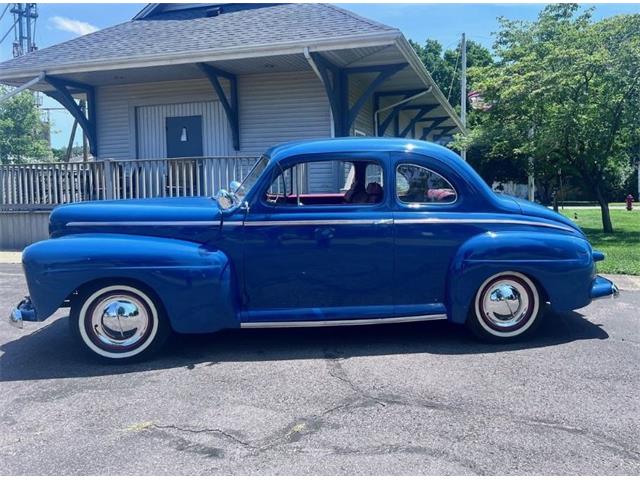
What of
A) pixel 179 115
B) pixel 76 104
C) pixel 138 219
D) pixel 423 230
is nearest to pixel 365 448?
pixel 423 230

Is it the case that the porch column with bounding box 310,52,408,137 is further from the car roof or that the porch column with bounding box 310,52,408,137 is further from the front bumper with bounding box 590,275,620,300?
the front bumper with bounding box 590,275,620,300

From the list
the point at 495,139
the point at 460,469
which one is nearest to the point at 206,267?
the point at 460,469

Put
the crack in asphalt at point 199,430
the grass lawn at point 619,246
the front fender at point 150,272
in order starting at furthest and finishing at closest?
the grass lawn at point 619,246 < the front fender at point 150,272 < the crack in asphalt at point 199,430

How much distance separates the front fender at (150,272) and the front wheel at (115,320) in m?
0.12

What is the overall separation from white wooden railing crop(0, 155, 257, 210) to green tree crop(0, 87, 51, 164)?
24.2m

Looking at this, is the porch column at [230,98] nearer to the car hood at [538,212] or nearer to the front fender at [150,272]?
the front fender at [150,272]

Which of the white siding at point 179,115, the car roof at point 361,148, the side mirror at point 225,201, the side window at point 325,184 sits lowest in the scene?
the side mirror at point 225,201

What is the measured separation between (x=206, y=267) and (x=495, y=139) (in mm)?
13064

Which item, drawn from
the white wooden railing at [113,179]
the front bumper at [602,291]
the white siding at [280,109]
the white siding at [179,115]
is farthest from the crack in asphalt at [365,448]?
the white siding at [179,115]

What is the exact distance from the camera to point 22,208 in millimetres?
11789

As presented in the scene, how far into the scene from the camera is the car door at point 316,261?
4695 millimetres

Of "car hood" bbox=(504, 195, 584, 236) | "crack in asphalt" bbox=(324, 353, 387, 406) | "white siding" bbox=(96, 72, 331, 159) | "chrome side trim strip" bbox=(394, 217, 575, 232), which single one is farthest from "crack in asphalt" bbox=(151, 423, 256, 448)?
"white siding" bbox=(96, 72, 331, 159)

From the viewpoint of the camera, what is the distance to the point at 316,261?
4719mm

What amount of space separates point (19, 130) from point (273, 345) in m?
36.4
